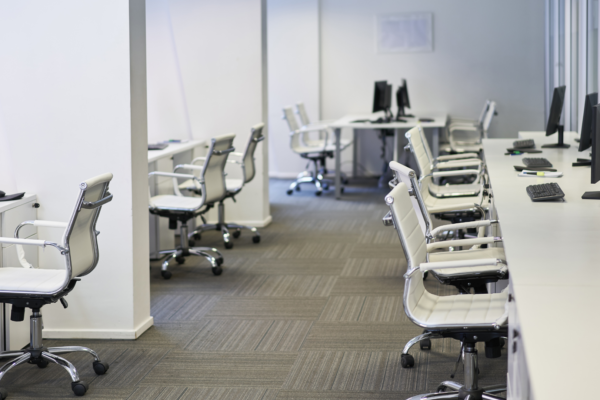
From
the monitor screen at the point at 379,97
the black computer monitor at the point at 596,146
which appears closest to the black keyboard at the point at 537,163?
the black computer monitor at the point at 596,146

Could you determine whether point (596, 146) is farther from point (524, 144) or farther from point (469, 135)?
point (469, 135)

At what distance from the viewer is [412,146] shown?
4582mm

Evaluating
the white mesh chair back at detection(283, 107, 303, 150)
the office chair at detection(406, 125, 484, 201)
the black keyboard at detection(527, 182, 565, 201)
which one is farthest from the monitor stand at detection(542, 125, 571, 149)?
the white mesh chair back at detection(283, 107, 303, 150)

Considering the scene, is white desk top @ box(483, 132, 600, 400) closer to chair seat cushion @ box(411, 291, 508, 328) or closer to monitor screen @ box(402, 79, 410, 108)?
chair seat cushion @ box(411, 291, 508, 328)

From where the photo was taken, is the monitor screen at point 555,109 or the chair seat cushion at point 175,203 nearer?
the chair seat cushion at point 175,203

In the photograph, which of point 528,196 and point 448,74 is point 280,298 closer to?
point 528,196

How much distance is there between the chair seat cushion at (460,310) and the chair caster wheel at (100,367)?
1.54 m

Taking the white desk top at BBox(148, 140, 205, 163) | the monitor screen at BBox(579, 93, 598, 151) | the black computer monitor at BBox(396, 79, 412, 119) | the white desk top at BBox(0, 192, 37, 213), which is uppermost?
the black computer monitor at BBox(396, 79, 412, 119)

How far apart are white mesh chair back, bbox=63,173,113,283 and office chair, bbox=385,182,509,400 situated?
125 cm

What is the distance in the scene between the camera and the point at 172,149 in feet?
18.7

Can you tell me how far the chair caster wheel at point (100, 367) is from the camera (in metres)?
3.14

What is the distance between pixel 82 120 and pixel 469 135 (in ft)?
23.1

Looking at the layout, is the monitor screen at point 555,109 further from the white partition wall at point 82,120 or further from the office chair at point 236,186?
the white partition wall at point 82,120

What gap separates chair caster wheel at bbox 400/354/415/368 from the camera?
3.16 m
